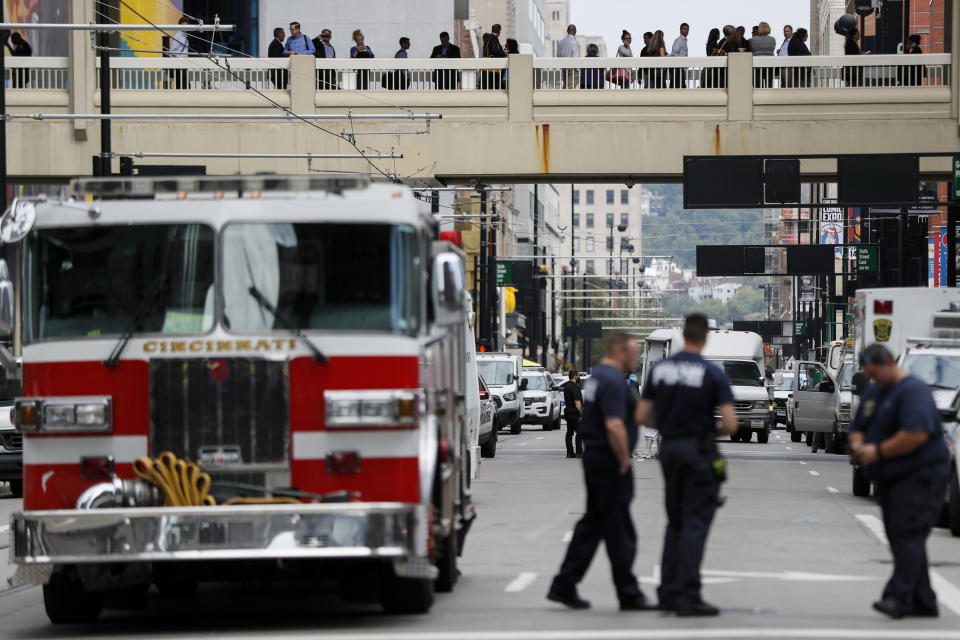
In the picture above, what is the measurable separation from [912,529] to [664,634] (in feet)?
6.03

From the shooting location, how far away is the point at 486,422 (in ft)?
112

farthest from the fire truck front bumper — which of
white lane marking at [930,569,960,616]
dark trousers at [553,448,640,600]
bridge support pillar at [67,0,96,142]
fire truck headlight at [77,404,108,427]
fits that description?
bridge support pillar at [67,0,96,142]

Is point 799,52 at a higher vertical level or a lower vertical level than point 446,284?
higher

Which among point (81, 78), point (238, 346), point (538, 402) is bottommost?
point (538, 402)

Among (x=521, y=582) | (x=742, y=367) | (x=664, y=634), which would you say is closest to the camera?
(x=664, y=634)

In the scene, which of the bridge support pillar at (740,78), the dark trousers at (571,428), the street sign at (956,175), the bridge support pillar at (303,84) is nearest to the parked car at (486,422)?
the dark trousers at (571,428)

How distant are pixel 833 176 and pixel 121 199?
26158mm

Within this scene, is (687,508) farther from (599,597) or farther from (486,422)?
(486,422)

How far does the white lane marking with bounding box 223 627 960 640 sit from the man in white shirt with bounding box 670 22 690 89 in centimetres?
2513

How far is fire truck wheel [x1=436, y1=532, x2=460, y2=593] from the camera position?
12914 millimetres

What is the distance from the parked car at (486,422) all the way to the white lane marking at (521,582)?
1849 centimetres

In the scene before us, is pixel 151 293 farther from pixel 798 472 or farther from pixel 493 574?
pixel 798 472

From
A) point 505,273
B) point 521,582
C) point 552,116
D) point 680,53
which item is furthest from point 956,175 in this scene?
point 505,273

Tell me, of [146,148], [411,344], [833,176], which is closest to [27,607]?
[411,344]
